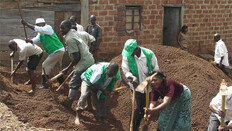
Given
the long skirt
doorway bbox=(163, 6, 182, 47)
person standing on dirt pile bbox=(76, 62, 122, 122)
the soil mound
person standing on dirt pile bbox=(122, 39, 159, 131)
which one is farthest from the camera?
doorway bbox=(163, 6, 182, 47)

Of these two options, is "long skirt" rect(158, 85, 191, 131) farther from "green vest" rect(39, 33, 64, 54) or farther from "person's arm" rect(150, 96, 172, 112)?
"green vest" rect(39, 33, 64, 54)

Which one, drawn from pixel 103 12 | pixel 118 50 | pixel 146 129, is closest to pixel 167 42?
pixel 118 50

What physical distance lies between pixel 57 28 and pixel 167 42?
15.2ft

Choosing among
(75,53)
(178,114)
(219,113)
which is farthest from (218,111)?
(75,53)

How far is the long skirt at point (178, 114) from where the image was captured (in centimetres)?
458

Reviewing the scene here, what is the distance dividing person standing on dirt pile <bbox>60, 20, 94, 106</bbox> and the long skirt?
7.15ft

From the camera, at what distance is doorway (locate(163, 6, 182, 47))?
1185 centimetres

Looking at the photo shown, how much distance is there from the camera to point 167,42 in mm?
12250

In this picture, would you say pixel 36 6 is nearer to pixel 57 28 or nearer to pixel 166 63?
pixel 57 28

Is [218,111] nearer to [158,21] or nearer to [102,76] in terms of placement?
[102,76]

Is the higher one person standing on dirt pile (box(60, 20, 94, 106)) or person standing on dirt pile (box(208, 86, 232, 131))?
person standing on dirt pile (box(60, 20, 94, 106))

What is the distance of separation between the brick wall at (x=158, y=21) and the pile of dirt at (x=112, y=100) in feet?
7.49

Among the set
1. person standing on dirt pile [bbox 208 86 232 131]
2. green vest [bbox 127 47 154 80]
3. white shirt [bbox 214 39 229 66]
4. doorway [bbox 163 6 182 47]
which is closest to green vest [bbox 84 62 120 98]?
green vest [bbox 127 47 154 80]

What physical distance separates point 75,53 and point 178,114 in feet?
7.81
